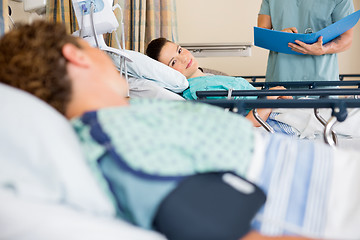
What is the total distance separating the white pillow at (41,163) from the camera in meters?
0.57

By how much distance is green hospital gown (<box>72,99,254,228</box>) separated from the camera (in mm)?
598

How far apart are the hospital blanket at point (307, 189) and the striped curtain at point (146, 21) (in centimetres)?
192

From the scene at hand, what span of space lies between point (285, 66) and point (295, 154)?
169 cm

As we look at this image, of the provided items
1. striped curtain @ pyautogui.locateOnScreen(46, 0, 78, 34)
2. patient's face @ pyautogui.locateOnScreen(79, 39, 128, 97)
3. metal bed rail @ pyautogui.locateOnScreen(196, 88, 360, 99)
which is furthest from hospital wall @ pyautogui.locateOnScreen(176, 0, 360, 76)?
patient's face @ pyautogui.locateOnScreen(79, 39, 128, 97)

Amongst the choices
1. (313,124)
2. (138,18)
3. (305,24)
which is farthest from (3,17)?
(305,24)

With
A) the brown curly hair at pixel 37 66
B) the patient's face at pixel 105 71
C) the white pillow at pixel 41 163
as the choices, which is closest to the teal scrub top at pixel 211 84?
the patient's face at pixel 105 71

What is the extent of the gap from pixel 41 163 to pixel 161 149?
19 cm

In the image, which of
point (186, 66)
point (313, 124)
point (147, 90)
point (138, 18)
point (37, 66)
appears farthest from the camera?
point (138, 18)

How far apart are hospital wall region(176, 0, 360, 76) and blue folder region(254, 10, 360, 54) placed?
5.86 ft

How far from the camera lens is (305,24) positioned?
7.60 feet

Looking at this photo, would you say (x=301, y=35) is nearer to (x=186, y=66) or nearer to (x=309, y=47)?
(x=309, y=47)

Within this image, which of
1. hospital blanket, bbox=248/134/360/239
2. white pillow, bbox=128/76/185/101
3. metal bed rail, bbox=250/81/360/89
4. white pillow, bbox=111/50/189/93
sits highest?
hospital blanket, bbox=248/134/360/239

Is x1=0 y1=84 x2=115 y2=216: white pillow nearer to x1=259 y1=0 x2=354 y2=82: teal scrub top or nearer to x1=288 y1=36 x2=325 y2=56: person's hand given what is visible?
x1=288 y1=36 x2=325 y2=56: person's hand

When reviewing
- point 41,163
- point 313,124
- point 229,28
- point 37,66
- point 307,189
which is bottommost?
point 313,124
